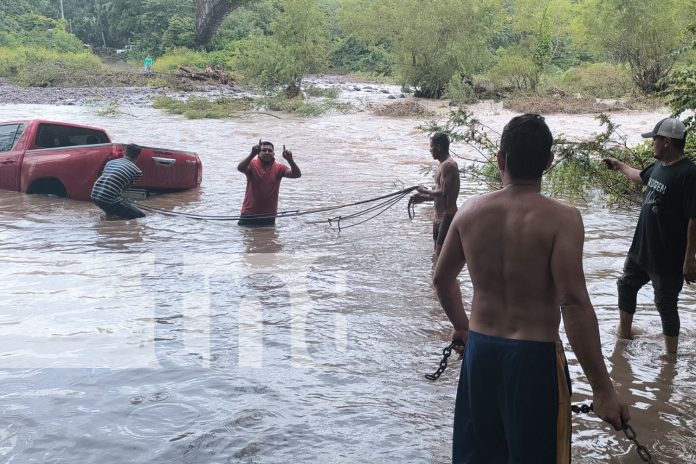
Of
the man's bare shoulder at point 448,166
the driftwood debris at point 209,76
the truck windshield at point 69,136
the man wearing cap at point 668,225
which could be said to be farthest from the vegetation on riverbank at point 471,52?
the man wearing cap at point 668,225

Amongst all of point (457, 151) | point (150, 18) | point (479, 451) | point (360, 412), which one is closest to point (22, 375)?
point (360, 412)

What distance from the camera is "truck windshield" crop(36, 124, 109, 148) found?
12.7 m

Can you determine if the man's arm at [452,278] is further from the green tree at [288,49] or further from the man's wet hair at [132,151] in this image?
the green tree at [288,49]

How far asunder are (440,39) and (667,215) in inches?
1003

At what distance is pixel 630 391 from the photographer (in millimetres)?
5082

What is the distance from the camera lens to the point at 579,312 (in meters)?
2.88

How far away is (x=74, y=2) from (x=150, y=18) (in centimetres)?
1138

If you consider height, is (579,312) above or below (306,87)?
below

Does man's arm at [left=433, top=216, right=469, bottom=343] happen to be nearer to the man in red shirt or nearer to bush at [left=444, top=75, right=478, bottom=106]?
the man in red shirt

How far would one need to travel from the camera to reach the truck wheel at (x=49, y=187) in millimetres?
12352

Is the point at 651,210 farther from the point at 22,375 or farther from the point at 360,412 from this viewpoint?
the point at 22,375

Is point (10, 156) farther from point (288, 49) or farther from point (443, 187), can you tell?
point (288, 49)

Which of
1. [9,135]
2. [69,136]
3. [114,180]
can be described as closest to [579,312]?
[114,180]

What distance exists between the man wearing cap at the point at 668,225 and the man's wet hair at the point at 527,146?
102 inches
